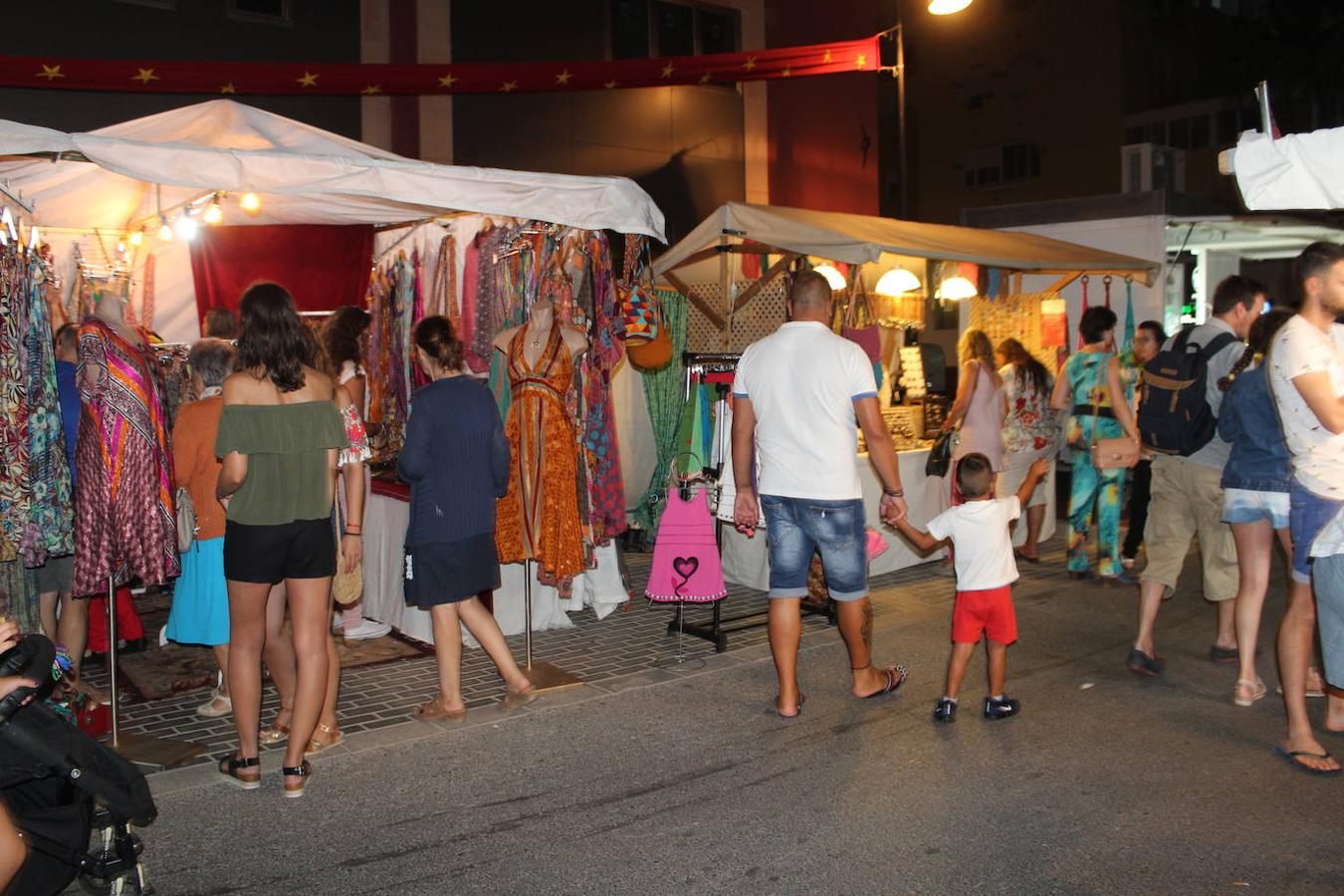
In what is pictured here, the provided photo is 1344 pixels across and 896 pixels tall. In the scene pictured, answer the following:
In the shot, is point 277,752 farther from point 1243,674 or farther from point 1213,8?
point 1213,8

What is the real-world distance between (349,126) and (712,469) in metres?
7.39

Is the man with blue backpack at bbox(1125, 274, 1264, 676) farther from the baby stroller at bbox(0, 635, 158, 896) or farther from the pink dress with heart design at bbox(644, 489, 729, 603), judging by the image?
the baby stroller at bbox(0, 635, 158, 896)

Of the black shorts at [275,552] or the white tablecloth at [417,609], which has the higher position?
the black shorts at [275,552]

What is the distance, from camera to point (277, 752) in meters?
4.91

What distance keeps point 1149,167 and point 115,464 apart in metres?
12.2

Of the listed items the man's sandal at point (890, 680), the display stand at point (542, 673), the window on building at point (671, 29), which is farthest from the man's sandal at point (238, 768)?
the window on building at point (671, 29)

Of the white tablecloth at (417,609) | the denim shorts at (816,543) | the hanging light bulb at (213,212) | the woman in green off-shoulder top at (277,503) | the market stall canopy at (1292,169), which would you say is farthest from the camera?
the hanging light bulb at (213,212)

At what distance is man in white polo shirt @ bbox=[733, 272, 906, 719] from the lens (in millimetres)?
5180

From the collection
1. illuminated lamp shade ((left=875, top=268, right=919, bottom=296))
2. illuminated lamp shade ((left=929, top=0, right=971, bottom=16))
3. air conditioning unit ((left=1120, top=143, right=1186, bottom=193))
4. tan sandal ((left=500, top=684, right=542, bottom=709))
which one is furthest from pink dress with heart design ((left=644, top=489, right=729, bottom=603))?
air conditioning unit ((left=1120, top=143, right=1186, bottom=193))

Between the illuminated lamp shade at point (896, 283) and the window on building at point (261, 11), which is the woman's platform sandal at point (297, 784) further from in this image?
the window on building at point (261, 11)

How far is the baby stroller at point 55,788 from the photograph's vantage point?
2.97 metres

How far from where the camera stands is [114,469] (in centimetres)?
490

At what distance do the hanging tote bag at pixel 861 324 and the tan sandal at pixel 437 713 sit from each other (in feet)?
13.9

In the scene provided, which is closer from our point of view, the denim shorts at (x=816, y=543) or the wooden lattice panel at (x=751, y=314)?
the denim shorts at (x=816, y=543)
